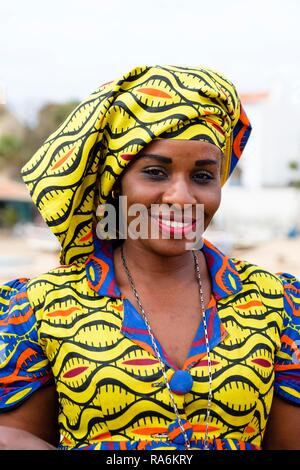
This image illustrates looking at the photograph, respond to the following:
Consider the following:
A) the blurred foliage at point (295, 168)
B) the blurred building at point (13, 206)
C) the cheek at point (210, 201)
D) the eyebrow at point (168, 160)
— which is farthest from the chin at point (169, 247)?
the blurred foliage at point (295, 168)

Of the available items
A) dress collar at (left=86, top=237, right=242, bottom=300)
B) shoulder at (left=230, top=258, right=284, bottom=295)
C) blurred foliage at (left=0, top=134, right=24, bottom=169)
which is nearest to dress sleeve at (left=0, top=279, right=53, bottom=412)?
dress collar at (left=86, top=237, right=242, bottom=300)

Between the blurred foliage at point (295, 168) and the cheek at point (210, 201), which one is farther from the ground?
the blurred foliage at point (295, 168)

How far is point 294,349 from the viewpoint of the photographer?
173cm

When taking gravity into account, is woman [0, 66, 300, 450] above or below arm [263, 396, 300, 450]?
above

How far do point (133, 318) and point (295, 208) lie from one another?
28.2 m

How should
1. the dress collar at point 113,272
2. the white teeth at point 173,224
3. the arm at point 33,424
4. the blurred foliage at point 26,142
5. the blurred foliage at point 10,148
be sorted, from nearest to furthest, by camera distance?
the arm at point 33,424 → the white teeth at point 173,224 → the dress collar at point 113,272 → the blurred foliage at point 10,148 → the blurred foliage at point 26,142

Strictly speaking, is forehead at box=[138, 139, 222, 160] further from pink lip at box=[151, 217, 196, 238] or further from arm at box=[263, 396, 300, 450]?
arm at box=[263, 396, 300, 450]

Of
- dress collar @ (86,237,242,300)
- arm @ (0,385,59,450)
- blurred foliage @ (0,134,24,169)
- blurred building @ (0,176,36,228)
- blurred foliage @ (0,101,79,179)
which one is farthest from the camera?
blurred foliage @ (0,101,79,179)

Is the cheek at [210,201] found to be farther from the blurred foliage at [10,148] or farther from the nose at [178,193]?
the blurred foliage at [10,148]

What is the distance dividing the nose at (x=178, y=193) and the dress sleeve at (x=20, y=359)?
0.53 meters

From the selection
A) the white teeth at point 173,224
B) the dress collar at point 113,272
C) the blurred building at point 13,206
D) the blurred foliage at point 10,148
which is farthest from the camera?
the blurred foliage at point 10,148

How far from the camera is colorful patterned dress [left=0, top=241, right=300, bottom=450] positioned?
157 centimetres

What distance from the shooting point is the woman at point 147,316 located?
5.18 ft

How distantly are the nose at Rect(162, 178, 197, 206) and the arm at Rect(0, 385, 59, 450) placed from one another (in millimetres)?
669
